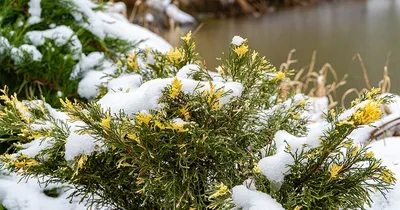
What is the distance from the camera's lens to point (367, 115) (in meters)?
0.99

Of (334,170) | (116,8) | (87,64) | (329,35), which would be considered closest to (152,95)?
(334,170)

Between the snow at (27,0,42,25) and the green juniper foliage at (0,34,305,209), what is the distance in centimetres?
93

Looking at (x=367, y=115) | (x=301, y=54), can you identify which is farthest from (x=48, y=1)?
(x=301, y=54)

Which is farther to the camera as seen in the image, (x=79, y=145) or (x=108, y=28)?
(x=108, y=28)

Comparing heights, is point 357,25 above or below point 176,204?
below

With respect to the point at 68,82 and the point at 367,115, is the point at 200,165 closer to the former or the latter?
the point at 367,115

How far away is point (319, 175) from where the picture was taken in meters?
1.11

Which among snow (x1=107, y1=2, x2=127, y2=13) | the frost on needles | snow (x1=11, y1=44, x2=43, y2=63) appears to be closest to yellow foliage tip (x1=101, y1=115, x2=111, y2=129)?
the frost on needles

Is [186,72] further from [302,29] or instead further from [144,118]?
[302,29]

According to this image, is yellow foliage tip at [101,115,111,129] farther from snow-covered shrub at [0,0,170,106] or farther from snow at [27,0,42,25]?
snow at [27,0,42,25]

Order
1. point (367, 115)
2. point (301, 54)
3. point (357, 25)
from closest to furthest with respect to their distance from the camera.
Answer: point (367, 115)
point (301, 54)
point (357, 25)

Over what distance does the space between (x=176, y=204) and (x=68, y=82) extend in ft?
3.75

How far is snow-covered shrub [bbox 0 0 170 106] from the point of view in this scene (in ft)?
6.56

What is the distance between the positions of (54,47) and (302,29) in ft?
26.1
